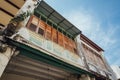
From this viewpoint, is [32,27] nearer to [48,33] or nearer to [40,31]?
[40,31]

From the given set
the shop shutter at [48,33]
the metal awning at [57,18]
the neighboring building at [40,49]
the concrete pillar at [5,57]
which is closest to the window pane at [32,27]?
the neighboring building at [40,49]

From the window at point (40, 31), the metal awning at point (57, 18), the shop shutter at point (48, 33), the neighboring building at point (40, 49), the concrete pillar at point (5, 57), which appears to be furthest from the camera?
the metal awning at point (57, 18)

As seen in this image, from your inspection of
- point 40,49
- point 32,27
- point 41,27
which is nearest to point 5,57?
point 40,49

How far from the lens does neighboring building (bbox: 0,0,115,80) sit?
5.00 meters

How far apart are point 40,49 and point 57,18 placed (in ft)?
12.5

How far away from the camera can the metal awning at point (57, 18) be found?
8727 mm

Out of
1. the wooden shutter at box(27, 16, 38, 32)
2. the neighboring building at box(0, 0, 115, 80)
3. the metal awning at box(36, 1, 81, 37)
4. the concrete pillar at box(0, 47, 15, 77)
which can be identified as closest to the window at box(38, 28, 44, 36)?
the neighboring building at box(0, 0, 115, 80)

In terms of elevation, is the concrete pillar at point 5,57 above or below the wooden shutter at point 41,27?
below

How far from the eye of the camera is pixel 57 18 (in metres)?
9.62

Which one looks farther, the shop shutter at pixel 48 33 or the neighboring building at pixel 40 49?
the shop shutter at pixel 48 33

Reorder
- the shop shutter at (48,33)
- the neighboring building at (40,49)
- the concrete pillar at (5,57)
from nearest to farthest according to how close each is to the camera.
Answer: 1. the concrete pillar at (5,57)
2. the neighboring building at (40,49)
3. the shop shutter at (48,33)

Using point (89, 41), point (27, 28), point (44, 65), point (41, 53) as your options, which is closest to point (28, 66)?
point (44, 65)

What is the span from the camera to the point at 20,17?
475cm

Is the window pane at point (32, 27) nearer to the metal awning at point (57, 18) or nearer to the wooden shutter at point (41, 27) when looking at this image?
the wooden shutter at point (41, 27)
